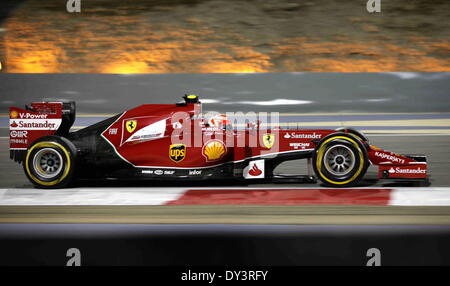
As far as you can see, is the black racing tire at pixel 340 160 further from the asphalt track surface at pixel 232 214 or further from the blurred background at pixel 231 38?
the blurred background at pixel 231 38

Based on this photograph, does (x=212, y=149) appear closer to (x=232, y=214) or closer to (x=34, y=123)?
(x=232, y=214)

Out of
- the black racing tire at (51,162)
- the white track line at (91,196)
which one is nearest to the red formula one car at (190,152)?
the black racing tire at (51,162)

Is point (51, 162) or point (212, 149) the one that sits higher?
point (212, 149)

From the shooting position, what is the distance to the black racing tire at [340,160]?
291 inches

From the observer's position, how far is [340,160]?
753 centimetres

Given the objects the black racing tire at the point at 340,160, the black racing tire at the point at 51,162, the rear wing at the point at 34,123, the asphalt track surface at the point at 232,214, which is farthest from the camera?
the rear wing at the point at 34,123

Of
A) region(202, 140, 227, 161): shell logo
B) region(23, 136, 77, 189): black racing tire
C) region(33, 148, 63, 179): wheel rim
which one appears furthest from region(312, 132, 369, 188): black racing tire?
region(33, 148, 63, 179): wheel rim

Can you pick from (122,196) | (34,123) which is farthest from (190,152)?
(34,123)

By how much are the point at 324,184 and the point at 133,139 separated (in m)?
2.42

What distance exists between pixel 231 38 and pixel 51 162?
597 inches

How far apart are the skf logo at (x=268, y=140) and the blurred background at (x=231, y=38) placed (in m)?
→ 13.9

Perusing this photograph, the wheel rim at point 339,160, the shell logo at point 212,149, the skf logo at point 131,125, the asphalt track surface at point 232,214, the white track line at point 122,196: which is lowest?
the asphalt track surface at point 232,214

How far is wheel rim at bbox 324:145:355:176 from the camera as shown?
748 centimetres

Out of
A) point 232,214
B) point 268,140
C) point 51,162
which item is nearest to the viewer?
point 232,214
